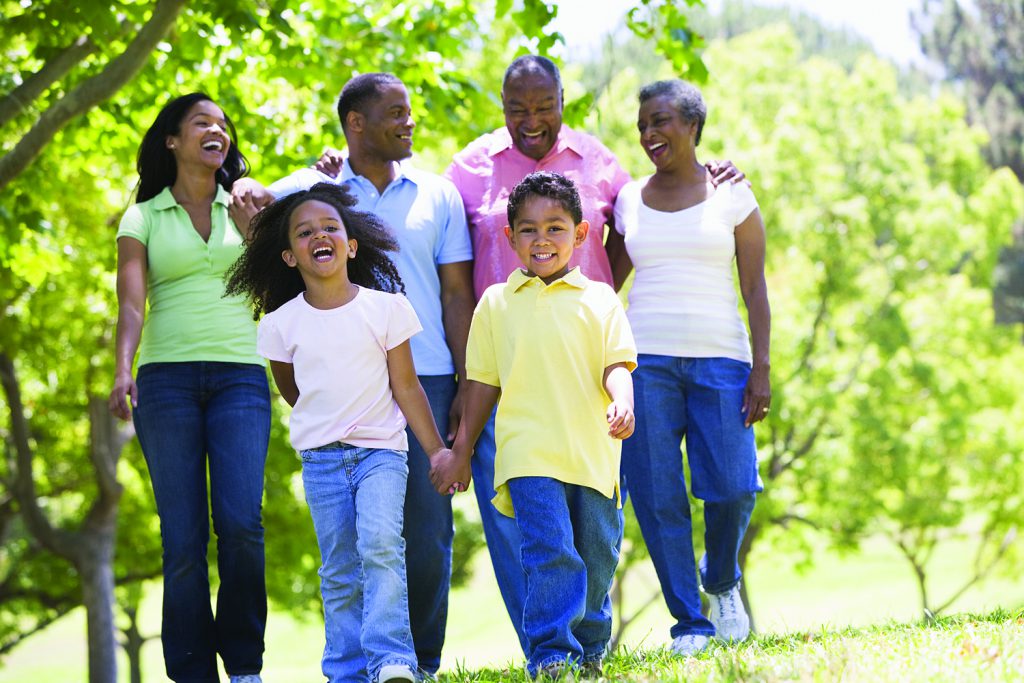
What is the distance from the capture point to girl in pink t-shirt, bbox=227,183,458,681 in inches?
175

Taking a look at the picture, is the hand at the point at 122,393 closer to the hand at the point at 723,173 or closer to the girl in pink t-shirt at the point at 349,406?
the girl in pink t-shirt at the point at 349,406

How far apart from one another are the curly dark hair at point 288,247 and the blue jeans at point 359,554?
77 centimetres

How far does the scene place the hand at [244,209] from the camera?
5.19 metres

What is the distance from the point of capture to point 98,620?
1534 cm

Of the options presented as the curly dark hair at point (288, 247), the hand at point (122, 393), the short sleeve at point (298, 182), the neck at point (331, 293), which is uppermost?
the short sleeve at point (298, 182)

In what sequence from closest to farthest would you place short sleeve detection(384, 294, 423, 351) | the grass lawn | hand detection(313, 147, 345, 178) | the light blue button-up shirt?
the grass lawn, short sleeve detection(384, 294, 423, 351), the light blue button-up shirt, hand detection(313, 147, 345, 178)

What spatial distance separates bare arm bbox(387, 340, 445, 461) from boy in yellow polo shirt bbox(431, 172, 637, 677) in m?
0.10

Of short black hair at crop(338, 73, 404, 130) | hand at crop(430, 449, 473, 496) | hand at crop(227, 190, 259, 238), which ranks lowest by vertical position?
hand at crop(430, 449, 473, 496)

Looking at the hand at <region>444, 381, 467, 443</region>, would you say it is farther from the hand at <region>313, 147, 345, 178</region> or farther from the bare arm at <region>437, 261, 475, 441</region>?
the hand at <region>313, 147, 345, 178</region>

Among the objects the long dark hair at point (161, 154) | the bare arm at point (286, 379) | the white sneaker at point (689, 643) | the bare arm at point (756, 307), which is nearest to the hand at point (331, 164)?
the long dark hair at point (161, 154)

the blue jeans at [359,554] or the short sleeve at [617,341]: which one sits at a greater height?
the short sleeve at [617,341]

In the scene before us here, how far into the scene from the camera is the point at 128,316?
5086mm

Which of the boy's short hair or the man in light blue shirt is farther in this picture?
the man in light blue shirt

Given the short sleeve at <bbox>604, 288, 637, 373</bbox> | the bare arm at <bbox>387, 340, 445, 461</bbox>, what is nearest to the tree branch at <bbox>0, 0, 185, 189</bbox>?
the bare arm at <bbox>387, 340, 445, 461</bbox>
